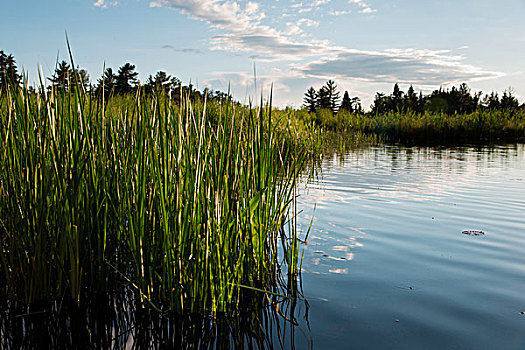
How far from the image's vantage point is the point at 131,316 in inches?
115

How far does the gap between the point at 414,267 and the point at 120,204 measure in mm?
2702

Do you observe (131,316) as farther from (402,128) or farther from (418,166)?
(402,128)

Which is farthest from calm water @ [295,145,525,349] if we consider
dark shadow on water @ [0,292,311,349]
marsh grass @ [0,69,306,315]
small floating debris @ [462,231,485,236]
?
marsh grass @ [0,69,306,315]

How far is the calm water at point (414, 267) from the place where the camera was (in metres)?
2.87

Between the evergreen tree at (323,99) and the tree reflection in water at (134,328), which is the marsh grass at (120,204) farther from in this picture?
the evergreen tree at (323,99)

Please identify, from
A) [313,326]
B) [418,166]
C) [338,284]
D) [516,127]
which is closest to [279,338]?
[313,326]

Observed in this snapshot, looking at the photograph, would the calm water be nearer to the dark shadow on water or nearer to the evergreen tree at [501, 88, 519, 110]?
the dark shadow on water

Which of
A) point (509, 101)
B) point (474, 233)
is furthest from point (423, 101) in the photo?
point (474, 233)

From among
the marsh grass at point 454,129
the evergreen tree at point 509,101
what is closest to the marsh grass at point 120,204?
the marsh grass at point 454,129

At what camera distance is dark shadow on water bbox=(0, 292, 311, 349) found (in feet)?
8.72

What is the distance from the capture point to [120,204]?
9.10 ft

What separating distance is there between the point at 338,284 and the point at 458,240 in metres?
2.00

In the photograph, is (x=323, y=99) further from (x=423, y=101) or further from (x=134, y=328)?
(x=134, y=328)

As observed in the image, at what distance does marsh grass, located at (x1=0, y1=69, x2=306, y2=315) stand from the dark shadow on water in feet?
0.29
